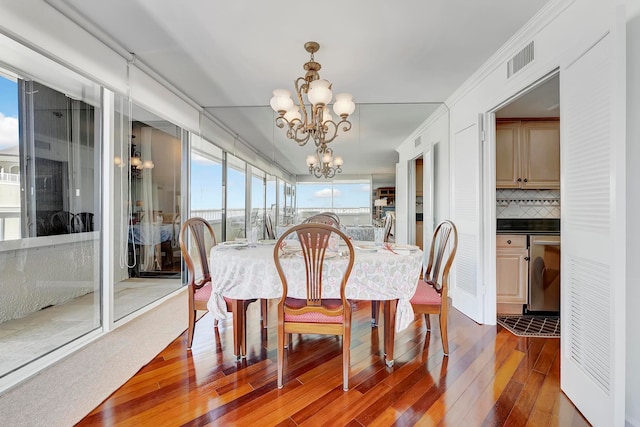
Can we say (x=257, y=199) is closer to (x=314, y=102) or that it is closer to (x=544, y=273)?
(x=314, y=102)

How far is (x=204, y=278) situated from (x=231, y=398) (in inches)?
42.9

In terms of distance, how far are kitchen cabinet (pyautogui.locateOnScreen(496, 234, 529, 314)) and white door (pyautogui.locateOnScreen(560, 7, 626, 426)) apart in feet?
4.77

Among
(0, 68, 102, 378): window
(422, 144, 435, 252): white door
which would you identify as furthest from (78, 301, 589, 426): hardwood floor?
(422, 144, 435, 252): white door

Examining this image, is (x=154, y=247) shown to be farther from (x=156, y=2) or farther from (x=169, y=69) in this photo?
(x=156, y=2)

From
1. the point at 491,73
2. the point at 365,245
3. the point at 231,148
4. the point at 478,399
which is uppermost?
the point at 491,73

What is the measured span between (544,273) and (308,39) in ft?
10.8

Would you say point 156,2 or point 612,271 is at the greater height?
point 156,2

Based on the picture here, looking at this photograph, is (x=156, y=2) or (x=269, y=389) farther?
(x=156, y=2)

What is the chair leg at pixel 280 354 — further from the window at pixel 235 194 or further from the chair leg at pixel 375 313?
the window at pixel 235 194

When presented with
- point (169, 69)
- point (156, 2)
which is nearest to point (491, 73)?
point (156, 2)

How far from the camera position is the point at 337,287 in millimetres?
1956

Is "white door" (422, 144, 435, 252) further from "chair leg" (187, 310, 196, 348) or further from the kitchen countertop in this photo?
"chair leg" (187, 310, 196, 348)

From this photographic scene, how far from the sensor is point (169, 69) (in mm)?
3045

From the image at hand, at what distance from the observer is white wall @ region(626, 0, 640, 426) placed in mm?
1438
